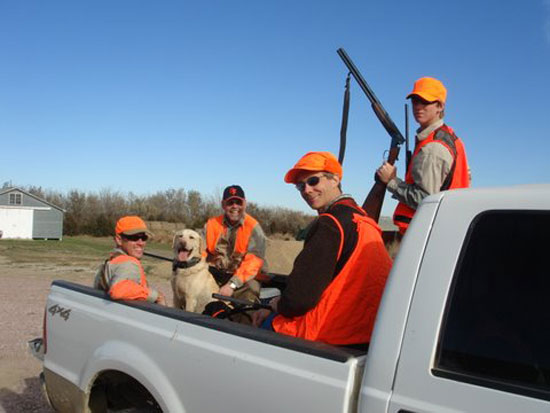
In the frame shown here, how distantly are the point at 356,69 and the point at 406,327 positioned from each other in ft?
12.0

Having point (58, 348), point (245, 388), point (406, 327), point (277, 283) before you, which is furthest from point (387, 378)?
point (277, 283)

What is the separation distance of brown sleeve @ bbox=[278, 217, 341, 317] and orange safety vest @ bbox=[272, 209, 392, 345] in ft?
0.13

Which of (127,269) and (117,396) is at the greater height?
(127,269)

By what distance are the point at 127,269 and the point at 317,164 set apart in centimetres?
162

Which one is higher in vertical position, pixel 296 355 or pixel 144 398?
pixel 296 355

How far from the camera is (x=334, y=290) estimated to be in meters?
2.48

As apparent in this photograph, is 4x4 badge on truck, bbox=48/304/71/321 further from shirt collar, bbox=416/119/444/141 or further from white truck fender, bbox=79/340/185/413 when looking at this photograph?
shirt collar, bbox=416/119/444/141

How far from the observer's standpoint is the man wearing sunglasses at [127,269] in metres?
3.17

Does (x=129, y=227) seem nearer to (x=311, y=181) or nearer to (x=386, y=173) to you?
(x=311, y=181)

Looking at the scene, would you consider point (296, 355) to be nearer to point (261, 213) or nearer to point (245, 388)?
point (245, 388)

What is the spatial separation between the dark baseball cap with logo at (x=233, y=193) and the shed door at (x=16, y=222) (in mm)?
51028

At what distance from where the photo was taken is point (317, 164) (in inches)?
117

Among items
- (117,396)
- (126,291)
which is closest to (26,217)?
(117,396)

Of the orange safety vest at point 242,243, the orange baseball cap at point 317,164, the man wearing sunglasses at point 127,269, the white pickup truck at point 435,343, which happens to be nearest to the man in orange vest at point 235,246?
the orange safety vest at point 242,243
